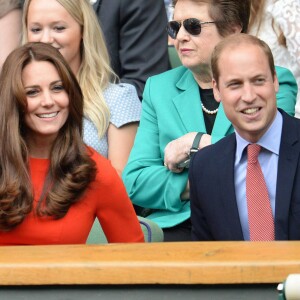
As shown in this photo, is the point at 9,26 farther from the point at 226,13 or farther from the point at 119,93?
the point at 226,13

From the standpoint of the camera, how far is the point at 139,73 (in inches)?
226

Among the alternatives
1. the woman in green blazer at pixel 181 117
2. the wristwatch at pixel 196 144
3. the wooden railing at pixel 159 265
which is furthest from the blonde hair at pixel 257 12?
the wooden railing at pixel 159 265

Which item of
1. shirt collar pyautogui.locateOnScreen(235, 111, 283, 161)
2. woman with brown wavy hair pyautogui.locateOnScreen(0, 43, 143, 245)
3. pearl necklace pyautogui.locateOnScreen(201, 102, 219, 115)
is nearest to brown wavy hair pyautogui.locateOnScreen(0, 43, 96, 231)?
woman with brown wavy hair pyautogui.locateOnScreen(0, 43, 143, 245)

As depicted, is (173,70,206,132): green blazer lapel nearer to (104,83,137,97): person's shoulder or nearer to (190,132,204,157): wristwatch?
(190,132,204,157): wristwatch

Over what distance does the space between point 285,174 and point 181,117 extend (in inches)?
43.4

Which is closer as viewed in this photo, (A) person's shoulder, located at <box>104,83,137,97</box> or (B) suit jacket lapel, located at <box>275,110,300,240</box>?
(B) suit jacket lapel, located at <box>275,110,300,240</box>

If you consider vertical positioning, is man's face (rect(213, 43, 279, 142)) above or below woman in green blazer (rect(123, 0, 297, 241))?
above

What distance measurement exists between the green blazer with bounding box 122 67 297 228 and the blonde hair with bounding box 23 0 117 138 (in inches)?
11.2

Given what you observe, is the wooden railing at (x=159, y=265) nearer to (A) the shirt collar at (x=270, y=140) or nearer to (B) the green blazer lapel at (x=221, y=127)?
(A) the shirt collar at (x=270, y=140)

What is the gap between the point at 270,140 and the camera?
4.05 meters

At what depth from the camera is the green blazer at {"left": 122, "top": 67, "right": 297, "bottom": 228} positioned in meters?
4.79

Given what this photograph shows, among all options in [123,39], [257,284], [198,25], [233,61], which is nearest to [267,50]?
[233,61]

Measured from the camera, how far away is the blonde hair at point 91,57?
5.24 m

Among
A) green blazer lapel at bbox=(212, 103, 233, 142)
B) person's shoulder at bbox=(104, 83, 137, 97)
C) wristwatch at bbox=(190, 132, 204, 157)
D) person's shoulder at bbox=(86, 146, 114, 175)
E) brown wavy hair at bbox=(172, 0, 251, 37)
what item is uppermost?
brown wavy hair at bbox=(172, 0, 251, 37)
